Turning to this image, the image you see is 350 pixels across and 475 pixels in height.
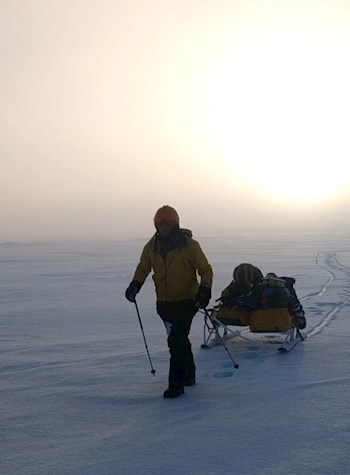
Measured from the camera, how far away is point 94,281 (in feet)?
52.2

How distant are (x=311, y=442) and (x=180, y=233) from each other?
2200 millimetres

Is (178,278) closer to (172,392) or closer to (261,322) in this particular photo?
(172,392)

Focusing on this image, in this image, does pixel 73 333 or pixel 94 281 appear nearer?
pixel 73 333

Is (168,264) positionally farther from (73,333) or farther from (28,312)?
(28,312)

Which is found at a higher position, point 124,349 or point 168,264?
point 168,264

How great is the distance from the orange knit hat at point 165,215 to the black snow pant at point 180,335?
30.8 inches

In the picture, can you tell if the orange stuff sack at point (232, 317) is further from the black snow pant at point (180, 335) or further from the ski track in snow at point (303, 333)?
the black snow pant at point (180, 335)

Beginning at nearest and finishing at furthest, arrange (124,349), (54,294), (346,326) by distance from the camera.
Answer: (124,349)
(346,326)
(54,294)

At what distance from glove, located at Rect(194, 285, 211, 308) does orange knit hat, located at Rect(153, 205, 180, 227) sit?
2.21 feet

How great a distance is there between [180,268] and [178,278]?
0.32ft

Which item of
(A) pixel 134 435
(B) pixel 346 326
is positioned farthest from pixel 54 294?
(A) pixel 134 435

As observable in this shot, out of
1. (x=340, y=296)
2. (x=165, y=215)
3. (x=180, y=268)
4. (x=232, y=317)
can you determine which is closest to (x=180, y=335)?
(x=180, y=268)

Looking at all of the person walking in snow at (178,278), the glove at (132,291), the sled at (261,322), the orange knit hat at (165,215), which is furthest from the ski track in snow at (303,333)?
the orange knit hat at (165,215)

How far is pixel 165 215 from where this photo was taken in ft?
15.9
